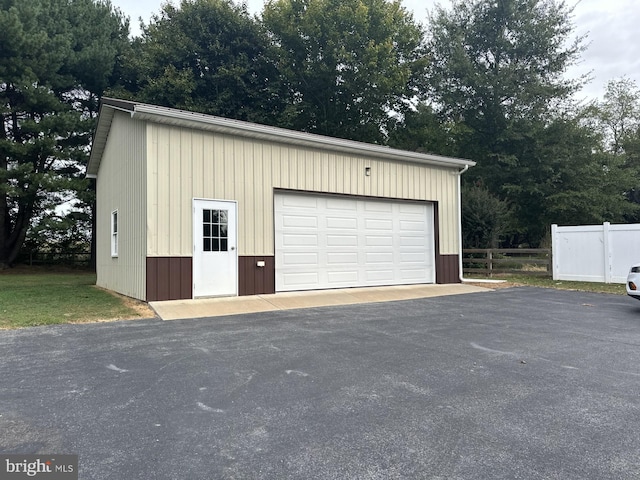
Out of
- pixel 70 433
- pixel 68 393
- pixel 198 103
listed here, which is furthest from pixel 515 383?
pixel 198 103

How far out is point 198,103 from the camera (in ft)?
66.7

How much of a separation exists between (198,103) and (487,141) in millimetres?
15038

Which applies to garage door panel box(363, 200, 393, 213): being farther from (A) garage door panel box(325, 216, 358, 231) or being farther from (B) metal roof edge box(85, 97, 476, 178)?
(B) metal roof edge box(85, 97, 476, 178)

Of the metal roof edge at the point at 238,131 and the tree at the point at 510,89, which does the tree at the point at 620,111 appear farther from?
the metal roof edge at the point at 238,131

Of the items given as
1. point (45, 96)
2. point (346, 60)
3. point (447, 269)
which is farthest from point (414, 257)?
point (45, 96)

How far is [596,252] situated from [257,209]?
945 centimetres

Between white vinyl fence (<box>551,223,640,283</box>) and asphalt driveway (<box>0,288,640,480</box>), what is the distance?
20.8 ft

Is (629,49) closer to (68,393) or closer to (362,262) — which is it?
(362,262)

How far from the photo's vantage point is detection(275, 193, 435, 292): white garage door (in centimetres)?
986

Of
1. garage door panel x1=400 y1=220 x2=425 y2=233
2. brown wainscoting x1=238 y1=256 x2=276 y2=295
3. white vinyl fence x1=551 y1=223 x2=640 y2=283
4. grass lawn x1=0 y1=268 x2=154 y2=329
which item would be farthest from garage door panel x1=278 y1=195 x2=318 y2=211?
white vinyl fence x1=551 y1=223 x2=640 y2=283

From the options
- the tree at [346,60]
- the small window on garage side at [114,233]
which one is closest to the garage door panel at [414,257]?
the small window on garage side at [114,233]

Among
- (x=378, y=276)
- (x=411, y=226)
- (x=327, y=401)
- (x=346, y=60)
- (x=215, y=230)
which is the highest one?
(x=346, y=60)

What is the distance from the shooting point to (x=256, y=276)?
9.22 metres

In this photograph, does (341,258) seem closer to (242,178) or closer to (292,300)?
(292,300)
